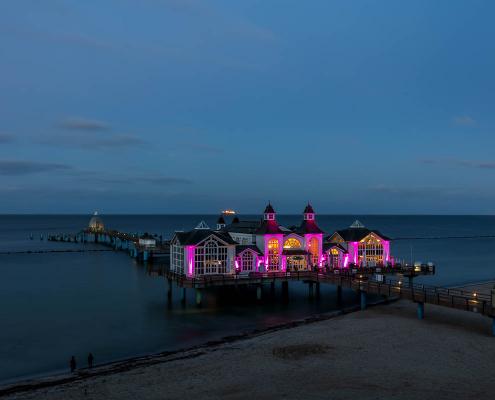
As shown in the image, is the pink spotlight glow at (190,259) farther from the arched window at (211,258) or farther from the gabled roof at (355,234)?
the gabled roof at (355,234)

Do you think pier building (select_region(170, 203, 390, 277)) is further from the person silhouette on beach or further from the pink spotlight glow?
the person silhouette on beach

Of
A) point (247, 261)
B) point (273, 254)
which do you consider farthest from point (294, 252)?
point (247, 261)

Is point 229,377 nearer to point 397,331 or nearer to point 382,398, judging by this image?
point 382,398

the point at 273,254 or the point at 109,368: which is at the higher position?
the point at 273,254

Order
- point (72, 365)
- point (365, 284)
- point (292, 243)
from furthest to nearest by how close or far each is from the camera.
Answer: point (292, 243)
point (365, 284)
point (72, 365)

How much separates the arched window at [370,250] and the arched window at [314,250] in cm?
482

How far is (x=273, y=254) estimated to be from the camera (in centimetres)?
5281

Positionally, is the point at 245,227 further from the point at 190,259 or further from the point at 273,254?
the point at 190,259

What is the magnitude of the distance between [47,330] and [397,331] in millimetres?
25473

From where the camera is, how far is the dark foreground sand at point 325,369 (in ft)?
74.6

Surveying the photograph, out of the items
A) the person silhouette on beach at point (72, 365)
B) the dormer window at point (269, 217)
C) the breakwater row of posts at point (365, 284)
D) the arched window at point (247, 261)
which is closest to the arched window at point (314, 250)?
the breakwater row of posts at point (365, 284)

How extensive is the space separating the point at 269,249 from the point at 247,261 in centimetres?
279

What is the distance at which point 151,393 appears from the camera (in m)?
23.1

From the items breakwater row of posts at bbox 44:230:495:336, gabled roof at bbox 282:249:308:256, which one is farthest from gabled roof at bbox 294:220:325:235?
breakwater row of posts at bbox 44:230:495:336
